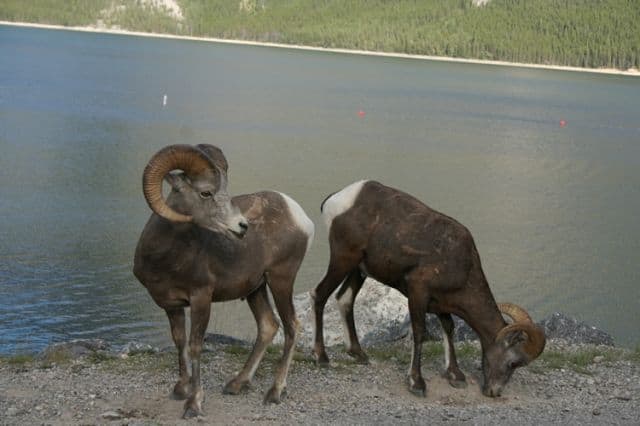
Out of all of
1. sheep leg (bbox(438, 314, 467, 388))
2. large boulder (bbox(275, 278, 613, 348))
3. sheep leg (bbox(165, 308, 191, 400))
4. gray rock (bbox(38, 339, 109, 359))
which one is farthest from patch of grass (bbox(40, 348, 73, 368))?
sheep leg (bbox(438, 314, 467, 388))

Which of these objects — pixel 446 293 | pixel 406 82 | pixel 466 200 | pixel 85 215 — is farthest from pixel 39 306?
pixel 406 82

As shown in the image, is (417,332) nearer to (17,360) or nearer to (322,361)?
(322,361)

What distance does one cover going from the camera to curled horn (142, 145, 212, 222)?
943 centimetres

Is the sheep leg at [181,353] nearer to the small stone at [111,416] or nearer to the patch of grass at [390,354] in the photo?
the small stone at [111,416]

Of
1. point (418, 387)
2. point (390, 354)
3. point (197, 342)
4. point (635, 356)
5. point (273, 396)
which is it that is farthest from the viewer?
point (635, 356)

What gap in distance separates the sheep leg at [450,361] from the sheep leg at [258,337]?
1.99 metres

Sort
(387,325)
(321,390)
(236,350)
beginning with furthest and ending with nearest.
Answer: (387,325) → (236,350) → (321,390)

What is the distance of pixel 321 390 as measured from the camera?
10945mm

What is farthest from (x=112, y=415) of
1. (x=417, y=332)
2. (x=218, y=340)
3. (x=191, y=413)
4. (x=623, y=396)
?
(x=623, y=396)

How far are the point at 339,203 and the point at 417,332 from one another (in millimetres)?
1745

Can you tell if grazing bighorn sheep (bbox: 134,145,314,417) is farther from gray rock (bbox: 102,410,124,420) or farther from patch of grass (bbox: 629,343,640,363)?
patch of grass (bbox: 629,343,640,363)

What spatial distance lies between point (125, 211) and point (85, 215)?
1.22 metres

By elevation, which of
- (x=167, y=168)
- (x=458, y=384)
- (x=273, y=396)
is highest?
(x=167, y=168)

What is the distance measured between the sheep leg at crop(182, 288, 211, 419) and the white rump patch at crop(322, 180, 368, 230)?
222 centimetres
